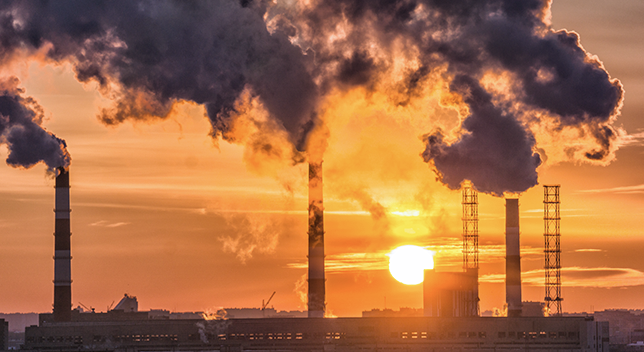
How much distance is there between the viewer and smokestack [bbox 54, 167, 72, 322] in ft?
292

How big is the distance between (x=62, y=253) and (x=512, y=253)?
54.0 metres

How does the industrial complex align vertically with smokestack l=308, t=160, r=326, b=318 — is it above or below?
below

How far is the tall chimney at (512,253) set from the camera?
104794mm

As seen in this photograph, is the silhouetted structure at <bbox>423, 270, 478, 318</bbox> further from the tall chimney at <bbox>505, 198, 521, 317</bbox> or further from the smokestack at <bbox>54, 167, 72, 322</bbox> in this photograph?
the smokestack at <bbox>54, 167, 72, 322</bbox>

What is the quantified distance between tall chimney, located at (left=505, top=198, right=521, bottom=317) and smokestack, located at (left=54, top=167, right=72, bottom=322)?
173ft

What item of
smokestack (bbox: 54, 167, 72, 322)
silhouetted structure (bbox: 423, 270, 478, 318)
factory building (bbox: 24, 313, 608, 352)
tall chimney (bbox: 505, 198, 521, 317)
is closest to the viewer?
factory building (bbox: 24, 313, 608, 352)

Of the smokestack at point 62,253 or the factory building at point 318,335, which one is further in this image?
the smokestack at point 62,253

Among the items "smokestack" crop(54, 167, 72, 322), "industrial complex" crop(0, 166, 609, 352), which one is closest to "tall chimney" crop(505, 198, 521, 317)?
"industrial complex" crop(0, 166, 609, 352)

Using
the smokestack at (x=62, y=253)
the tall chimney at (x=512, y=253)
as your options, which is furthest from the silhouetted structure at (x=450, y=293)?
the smokestack at (x=62, y=253)

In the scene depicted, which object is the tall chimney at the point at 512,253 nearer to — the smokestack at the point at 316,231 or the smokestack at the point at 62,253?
the smokestack at the point at 316,231

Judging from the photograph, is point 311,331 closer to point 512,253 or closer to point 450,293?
point 512,253

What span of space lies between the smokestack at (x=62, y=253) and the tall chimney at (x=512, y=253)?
2071 inches

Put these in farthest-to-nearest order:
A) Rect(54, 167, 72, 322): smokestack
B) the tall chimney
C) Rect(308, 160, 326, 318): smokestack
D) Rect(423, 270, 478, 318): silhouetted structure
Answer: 1. Rect(423, 270, 478, 318): silhouetted structure
2. the tall chimney
3. Rect(54, 167, 72, 322): smokestack
4. Rect(308, 160, 326, 318): smokestack

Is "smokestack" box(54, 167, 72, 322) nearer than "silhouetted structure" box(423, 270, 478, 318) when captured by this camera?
Yes
